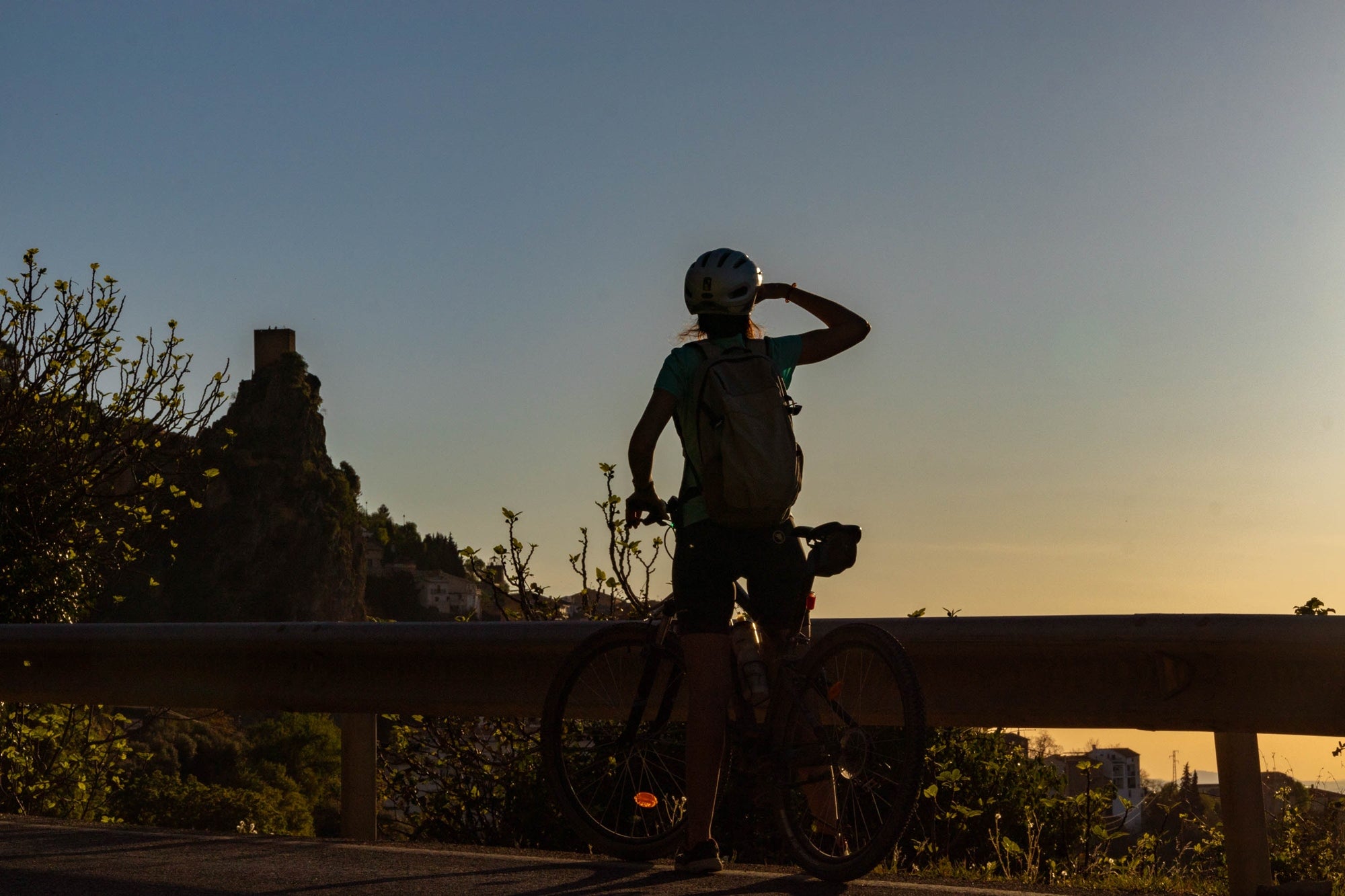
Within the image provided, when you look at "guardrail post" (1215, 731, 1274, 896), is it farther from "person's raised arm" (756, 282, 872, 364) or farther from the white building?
"person's raised arm" (756, 282, 872, 364)

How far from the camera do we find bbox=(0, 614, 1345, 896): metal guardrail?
4.19m

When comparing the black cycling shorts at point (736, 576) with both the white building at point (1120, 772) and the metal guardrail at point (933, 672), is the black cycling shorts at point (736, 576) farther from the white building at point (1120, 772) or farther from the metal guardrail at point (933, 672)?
the white building at point (1120, 772)

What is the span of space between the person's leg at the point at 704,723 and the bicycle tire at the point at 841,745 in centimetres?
17

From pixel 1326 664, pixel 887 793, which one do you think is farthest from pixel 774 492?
pixel 1326 664

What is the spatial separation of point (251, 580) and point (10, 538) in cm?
12265

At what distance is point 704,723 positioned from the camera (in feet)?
14.6

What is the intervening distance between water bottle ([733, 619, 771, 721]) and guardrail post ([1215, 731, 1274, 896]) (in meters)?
1.34

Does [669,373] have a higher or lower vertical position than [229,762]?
higher

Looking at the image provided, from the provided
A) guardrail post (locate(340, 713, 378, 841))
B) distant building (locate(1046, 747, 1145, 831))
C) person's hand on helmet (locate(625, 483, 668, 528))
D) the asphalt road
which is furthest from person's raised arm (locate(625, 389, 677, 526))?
distant building (locate(1046, 747, 1145, 831))

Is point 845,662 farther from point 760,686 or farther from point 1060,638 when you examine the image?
point 1060,638

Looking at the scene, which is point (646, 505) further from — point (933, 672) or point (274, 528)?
point (274, 528)

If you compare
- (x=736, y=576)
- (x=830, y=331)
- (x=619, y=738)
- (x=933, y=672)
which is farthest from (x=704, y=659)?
(x=830, y=331)

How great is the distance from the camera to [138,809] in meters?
10.0

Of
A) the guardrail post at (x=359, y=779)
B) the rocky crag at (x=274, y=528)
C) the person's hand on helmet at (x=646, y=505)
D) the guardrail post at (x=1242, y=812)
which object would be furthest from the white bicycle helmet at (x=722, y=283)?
the rocky crag at (x=274, y=528)
